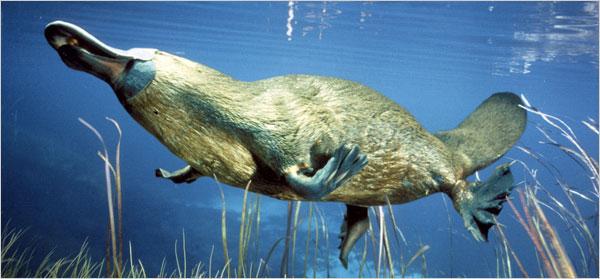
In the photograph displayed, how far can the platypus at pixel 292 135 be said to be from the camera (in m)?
1.72

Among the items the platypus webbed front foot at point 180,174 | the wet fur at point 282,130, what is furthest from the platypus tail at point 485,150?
the platypus webbed front foot at point 180,174

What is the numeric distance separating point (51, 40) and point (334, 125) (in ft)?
3.69

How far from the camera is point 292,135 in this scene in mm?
1921

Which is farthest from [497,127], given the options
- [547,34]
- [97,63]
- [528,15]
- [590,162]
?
[547,34]

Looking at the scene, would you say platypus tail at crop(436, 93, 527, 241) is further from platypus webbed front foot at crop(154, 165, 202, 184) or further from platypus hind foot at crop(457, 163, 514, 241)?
platypus webbed front foot at crop(154, 165, 202, 184)

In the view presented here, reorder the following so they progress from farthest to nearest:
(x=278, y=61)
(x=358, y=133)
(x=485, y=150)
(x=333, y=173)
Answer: (x=278, y=61), (x=485, y=150), (x=358, y=133), (x=333, y=173)

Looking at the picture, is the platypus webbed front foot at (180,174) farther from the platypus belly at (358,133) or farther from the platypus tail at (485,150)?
the platypus tail at (485,150)

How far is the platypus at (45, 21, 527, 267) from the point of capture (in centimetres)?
172

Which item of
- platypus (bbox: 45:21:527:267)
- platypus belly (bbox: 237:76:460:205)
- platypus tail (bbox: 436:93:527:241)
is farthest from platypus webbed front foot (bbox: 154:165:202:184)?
platypus tail (bbox: 436:93:527:241)

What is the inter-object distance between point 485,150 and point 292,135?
1138 millimetres

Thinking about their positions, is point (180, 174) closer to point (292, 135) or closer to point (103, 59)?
point (292, 135)

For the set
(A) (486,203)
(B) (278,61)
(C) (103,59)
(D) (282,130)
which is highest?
(C) (103,59)

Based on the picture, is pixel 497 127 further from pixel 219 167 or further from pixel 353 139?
pixel 219 167

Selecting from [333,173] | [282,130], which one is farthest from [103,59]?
[333,173]
